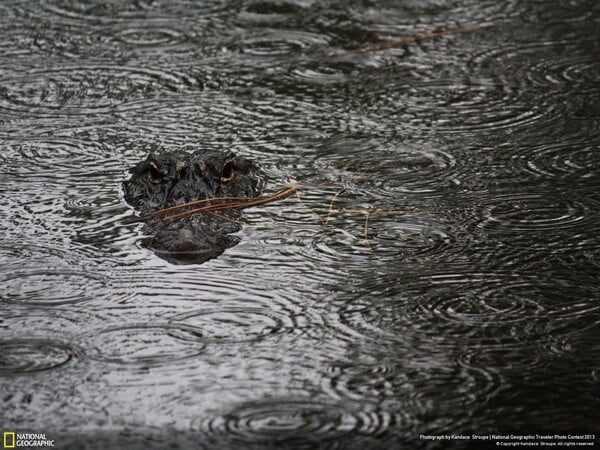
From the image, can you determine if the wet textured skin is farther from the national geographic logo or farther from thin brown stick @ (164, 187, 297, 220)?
the national geographic logo

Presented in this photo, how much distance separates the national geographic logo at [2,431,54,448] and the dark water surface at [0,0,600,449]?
0.05 m

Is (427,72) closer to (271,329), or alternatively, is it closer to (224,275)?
(224,275)

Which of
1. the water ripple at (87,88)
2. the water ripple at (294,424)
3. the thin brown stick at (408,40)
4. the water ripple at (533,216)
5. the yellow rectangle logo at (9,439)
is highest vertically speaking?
the thin brown stick at (408,40)

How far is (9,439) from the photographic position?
3295mm

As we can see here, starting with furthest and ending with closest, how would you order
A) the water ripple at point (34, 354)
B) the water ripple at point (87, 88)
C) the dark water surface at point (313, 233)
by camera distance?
the water ripple at point (87, 88), the water ripple at point (34, 354), the dark water surface at point (313, 233)

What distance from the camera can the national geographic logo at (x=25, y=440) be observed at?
10.7 feet

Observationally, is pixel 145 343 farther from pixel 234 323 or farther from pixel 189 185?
pixel 189 185

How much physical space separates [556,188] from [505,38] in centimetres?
299

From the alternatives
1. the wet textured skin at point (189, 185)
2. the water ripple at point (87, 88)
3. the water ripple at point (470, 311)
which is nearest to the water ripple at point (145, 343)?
the water ripple at point (470, 311)

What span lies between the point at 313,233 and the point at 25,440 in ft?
6.95

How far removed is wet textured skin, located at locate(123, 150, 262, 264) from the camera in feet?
16.8

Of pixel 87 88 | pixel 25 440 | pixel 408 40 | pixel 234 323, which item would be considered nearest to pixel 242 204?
pixel 234 323

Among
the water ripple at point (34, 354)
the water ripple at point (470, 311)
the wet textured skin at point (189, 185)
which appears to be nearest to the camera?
the water ripple at point (34, 354)

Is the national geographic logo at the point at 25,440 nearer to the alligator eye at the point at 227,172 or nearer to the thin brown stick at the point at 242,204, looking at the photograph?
the thin brown stick at the point at 242,204
